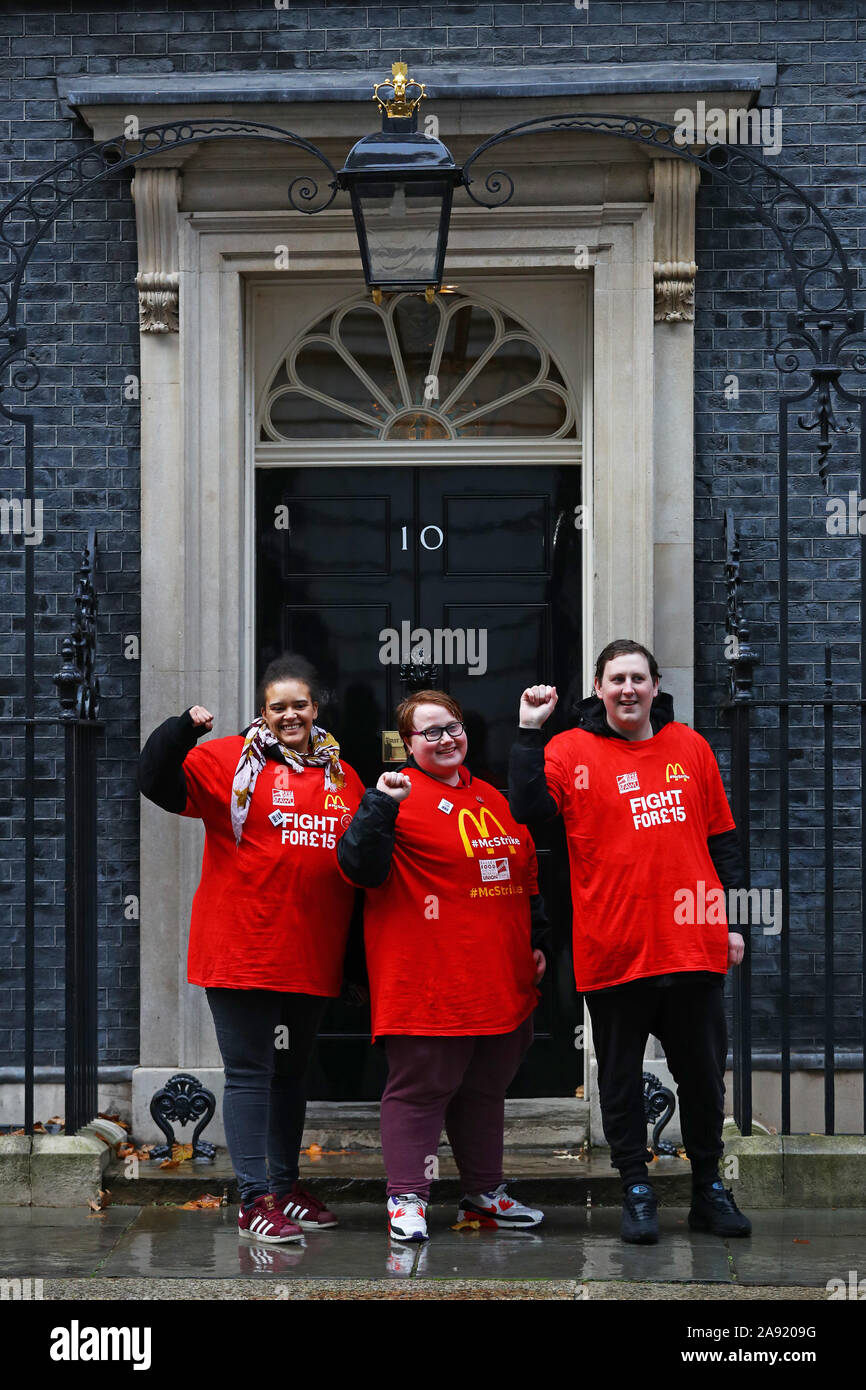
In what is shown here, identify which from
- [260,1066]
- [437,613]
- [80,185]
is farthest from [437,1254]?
[80,185]

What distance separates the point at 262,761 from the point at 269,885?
1.40 ft

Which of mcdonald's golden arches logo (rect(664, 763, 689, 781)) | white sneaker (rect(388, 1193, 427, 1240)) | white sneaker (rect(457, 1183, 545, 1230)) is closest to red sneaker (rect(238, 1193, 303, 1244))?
white sneaker (rect(388, 1193, 427, 1240))

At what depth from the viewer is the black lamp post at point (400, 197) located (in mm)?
5820

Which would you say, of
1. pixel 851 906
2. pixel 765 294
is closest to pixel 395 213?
pixel 765 294

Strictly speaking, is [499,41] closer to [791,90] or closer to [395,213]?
[791,90]

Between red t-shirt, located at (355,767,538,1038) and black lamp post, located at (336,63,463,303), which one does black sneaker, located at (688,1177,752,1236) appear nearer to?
red t-shirt, located at (355,767,538,1038)

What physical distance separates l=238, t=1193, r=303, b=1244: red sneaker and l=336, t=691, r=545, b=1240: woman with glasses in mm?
353

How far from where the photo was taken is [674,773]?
580 cm

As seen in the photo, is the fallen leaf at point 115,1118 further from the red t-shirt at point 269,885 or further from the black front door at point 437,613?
the red t-shirt at point 269,885

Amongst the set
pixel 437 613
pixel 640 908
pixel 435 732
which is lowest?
pixel 640 908

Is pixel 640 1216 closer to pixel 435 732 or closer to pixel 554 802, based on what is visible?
pixel 554 802

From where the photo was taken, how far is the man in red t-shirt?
223 inches

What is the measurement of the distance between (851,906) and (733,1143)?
132 centimetres

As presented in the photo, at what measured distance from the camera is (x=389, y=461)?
7.63 m
